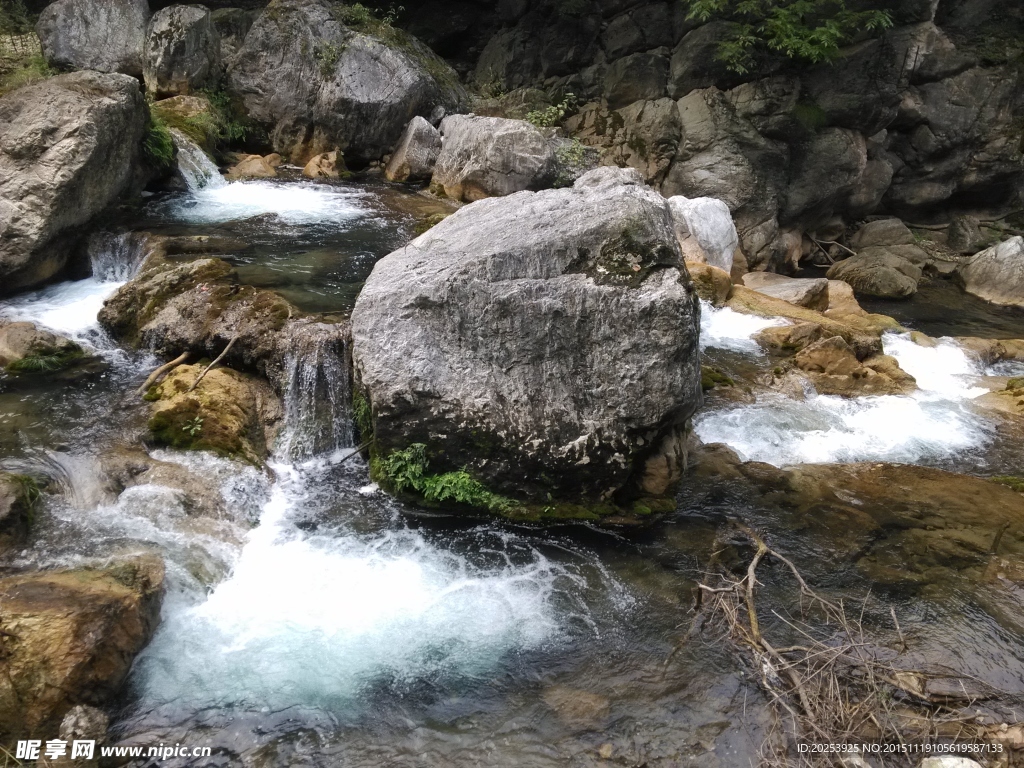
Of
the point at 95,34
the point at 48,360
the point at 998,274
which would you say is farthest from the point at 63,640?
the point at 998,274

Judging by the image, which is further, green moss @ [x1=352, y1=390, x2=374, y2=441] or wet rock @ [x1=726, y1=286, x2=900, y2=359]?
wet rock @ [x1=726, y1=286, x2=900, y2=359]

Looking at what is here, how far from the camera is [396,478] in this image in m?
7.06

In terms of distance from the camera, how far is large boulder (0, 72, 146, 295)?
9539 mm

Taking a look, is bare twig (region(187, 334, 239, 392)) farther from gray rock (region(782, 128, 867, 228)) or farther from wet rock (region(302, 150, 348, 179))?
gray rock (region(782, 128, 867, 228))

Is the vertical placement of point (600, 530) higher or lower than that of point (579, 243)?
lower

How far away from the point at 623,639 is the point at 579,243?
12.5 feet

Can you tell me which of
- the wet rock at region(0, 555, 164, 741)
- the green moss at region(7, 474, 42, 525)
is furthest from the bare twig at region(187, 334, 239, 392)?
the wet rock at region(0, 555, 164, 741)

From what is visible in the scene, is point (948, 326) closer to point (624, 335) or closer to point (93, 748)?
point (624, 335)

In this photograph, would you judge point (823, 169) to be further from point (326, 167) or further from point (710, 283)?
point (326, 167)

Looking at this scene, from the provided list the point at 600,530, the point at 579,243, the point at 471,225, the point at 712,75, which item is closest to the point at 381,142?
the point at 712,75

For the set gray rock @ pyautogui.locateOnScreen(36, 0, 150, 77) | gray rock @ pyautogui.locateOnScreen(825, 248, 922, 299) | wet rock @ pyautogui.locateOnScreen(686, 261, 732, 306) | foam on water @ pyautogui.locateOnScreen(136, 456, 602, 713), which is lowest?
gray rock @ pyautogui.locateOnScreen(825, 248, 922, 299)

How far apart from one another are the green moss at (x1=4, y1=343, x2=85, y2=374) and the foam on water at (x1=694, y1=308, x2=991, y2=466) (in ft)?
26.2

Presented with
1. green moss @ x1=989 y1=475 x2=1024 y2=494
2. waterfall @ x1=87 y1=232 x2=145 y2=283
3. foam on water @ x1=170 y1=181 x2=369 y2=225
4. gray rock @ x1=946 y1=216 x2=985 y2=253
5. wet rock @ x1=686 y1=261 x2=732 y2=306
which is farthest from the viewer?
gray rock @ x1=946 y1=216 x2=985 y2=253

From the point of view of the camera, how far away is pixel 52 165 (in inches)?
385
